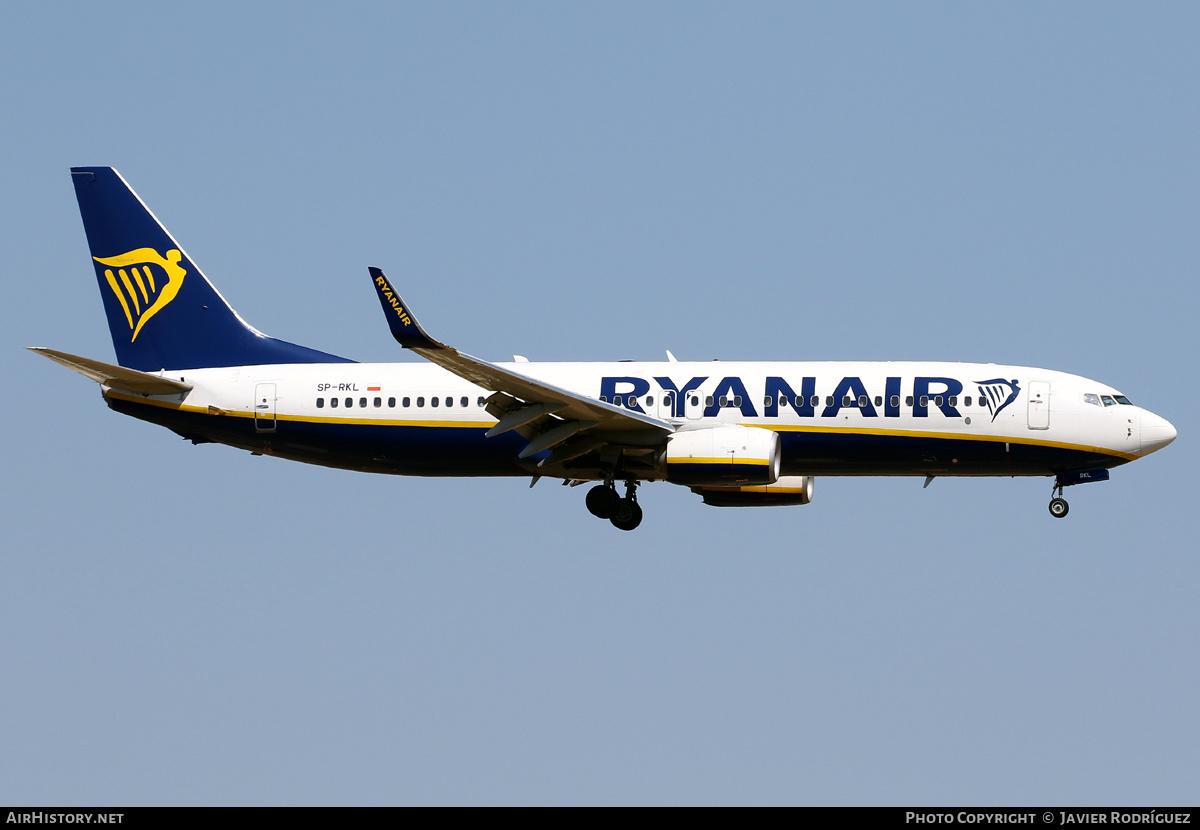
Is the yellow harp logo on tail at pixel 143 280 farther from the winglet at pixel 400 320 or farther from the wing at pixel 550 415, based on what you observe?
the winglet at pixel 400 320

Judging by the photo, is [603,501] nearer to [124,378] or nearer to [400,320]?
[400,320]

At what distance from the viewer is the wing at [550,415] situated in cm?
3838

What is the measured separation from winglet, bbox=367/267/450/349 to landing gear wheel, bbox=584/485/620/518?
28.9 ft

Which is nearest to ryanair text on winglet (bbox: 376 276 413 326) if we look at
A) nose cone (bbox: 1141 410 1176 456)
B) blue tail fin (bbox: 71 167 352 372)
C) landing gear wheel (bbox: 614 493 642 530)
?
landing gear wheel (bbox: 614 493 642 530)

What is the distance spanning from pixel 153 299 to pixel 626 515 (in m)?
16.2

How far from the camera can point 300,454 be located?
45.3 meters

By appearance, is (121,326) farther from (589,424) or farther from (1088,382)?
(1088,382)

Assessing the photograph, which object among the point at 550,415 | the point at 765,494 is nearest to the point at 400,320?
the point at 550,415

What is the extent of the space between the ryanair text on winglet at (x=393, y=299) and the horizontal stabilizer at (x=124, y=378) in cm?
1089

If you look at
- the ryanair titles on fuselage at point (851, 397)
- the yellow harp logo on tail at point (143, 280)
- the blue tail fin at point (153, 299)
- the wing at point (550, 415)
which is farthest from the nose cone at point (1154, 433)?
the yellow harp logo on tail at point (143, 280)

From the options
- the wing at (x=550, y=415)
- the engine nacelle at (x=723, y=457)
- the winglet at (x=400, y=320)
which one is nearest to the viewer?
the winglet at (x=400, y=320)

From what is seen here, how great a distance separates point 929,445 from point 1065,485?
13.2ft
